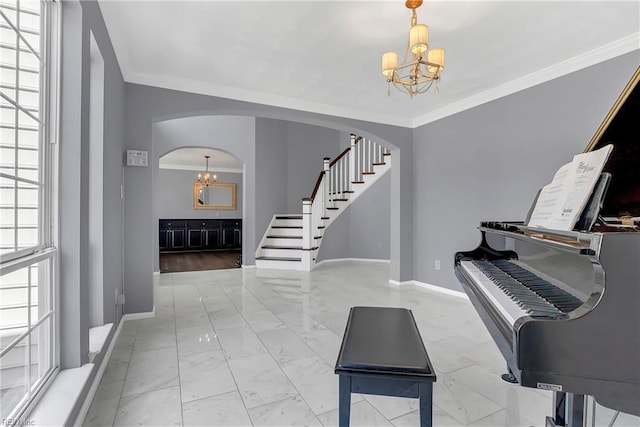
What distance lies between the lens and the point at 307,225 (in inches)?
241

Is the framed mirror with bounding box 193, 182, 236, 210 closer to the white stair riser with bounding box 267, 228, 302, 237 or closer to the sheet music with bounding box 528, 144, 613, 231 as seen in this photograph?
the white stair riser with bounding box 267, 228, 302, 237

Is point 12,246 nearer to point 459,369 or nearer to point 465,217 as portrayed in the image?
point 459,369

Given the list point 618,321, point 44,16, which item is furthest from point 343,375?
point 44,16

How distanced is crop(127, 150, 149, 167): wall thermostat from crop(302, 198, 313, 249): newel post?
338 cm

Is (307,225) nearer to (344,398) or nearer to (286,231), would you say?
(286,231)

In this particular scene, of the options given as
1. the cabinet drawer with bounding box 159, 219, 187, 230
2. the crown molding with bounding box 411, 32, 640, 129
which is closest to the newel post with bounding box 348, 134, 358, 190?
the crown molding with bounding box 411, 32, 640, 129

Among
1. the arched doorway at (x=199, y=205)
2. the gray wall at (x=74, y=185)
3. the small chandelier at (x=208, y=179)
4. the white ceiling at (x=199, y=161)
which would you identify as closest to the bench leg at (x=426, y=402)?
the gray wall at (x=74, y=185)

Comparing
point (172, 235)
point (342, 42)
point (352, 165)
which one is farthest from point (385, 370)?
point (172, 235)

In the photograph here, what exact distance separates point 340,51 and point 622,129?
205 cm

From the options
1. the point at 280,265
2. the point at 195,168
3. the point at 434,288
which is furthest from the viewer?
the point at 195,168

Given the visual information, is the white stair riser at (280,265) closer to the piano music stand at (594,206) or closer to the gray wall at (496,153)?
the gray wall at (496,153)

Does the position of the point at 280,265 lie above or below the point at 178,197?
below

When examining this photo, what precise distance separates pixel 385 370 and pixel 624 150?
5.68 ft

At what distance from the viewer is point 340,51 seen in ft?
9.04
